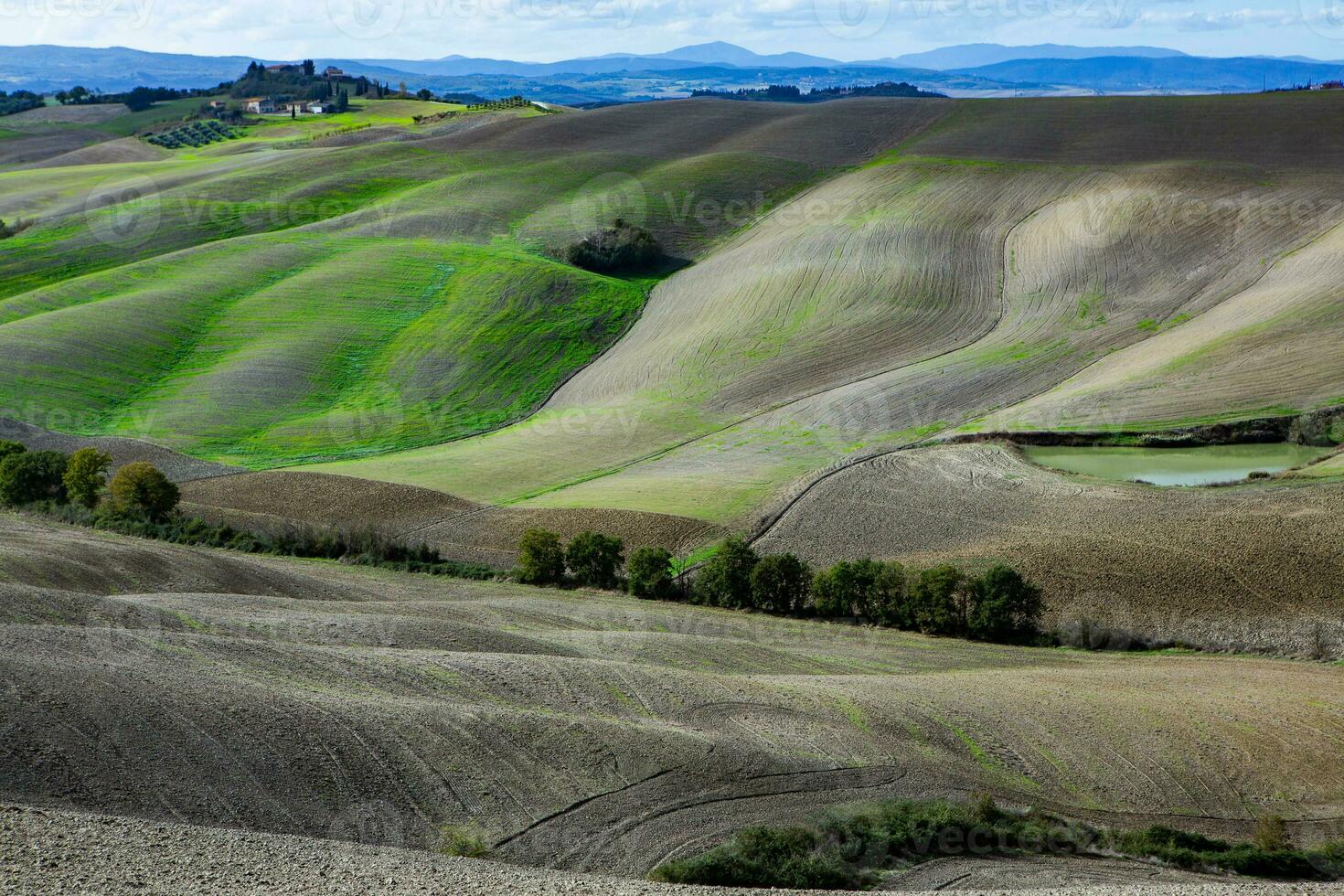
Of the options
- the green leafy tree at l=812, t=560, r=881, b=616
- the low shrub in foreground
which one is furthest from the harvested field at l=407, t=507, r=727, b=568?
the green leafy tree at l=812, t=560, r=881, b=616

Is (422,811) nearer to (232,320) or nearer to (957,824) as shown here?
(957,824)

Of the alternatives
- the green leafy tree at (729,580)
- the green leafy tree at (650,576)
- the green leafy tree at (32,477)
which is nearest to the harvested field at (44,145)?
the green leafy tree at (32,477)

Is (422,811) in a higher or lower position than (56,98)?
lower

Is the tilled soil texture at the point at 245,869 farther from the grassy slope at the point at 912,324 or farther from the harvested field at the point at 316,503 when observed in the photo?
the grassy slope at the point at 912,324

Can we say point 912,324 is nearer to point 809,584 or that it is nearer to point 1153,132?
point 809,584

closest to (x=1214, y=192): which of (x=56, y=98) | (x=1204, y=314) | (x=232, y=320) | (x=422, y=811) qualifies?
(x=1204, y=314)
